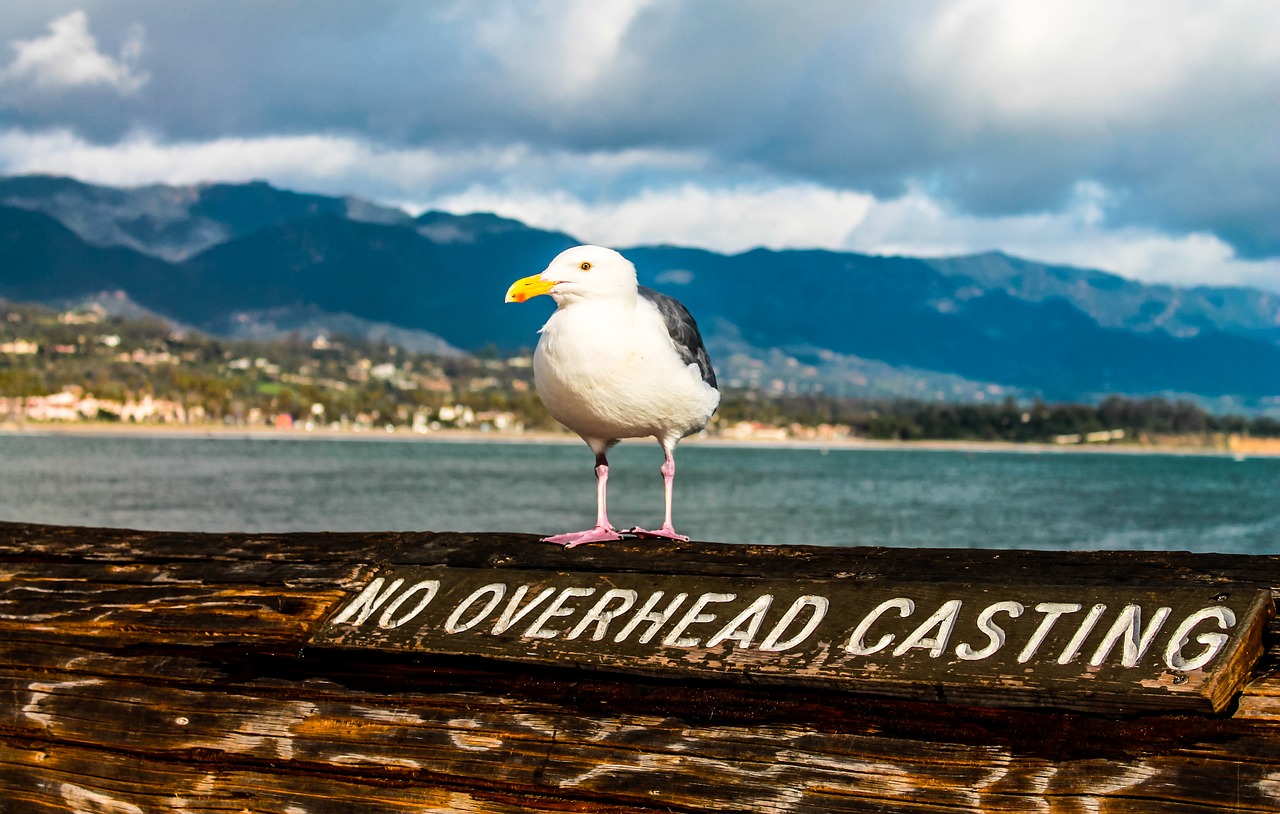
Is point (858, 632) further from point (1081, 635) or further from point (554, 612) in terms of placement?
point (554, 612)

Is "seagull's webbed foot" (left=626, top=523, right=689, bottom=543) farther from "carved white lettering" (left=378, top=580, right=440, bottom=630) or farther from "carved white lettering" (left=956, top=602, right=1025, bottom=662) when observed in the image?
"carved white lettering" (left=956, top=602, right=1025, bottom=662)

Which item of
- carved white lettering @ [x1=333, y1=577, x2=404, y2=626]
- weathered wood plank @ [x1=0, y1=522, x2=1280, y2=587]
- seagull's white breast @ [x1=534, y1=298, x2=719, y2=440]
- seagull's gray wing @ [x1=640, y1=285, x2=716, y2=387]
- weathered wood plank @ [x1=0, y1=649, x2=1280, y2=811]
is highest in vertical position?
seagull's gray wing @ [x1=640, y1=285, x2=716, y2=387]

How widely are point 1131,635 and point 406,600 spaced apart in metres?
2.23

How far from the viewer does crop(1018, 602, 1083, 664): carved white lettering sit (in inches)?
124

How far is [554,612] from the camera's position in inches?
152

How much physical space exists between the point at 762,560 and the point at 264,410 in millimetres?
186293

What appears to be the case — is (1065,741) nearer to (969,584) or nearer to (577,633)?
(969,584)

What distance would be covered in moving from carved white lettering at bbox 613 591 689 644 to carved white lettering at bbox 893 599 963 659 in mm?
704

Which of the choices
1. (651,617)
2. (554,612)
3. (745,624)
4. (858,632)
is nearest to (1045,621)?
(858,632)

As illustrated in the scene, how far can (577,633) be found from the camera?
3.73m

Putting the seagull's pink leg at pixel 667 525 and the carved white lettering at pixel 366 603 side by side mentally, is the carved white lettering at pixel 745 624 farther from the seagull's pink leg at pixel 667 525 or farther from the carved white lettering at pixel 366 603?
the carved white lettering at pixel 366 603

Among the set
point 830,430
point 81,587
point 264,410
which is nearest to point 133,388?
point 264,410

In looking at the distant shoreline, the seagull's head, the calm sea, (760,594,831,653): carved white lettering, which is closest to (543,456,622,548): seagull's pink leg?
the seagull's head

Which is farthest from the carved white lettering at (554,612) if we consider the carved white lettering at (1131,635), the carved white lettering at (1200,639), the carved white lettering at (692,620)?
the carved white lettering at (1200,639)
